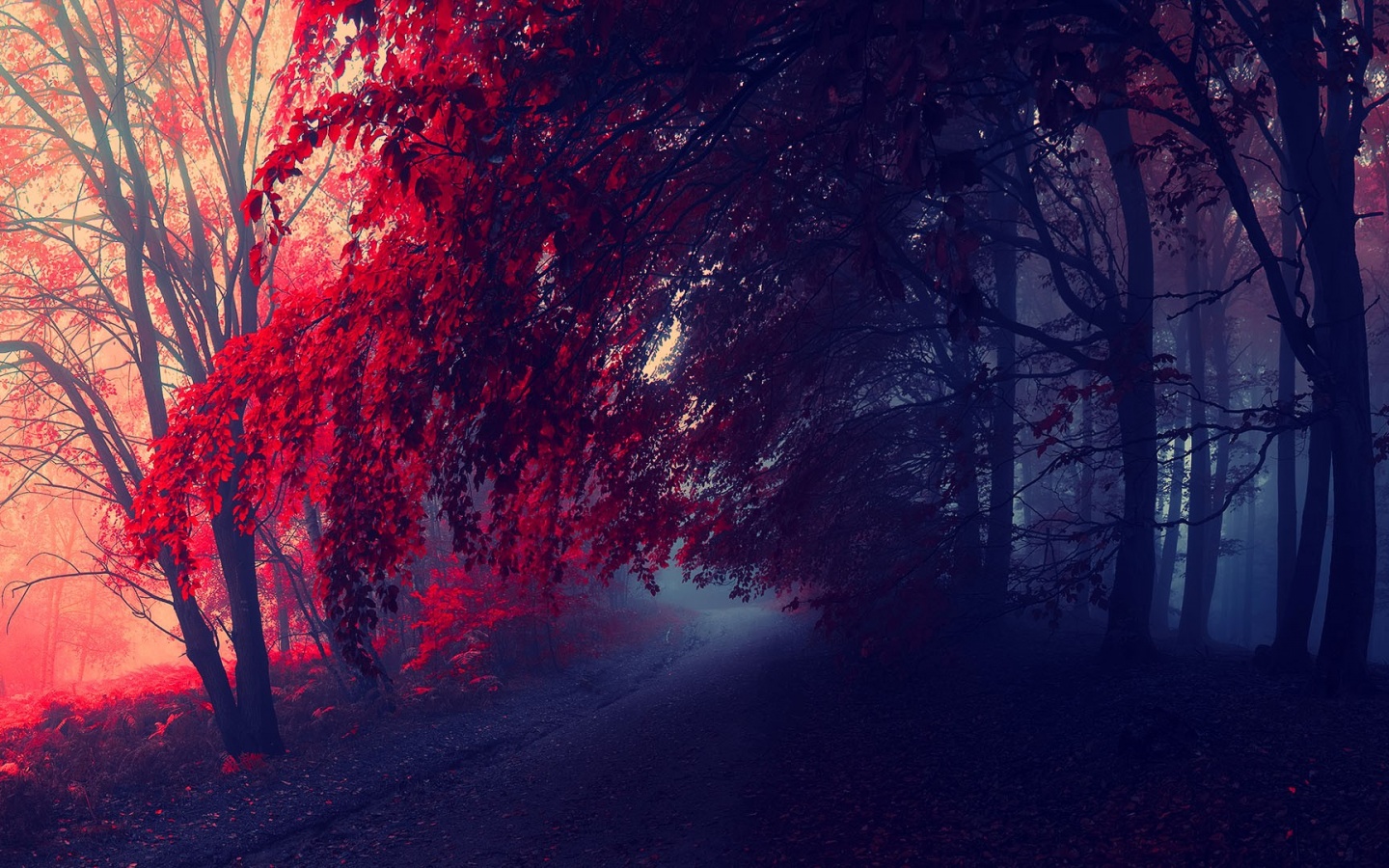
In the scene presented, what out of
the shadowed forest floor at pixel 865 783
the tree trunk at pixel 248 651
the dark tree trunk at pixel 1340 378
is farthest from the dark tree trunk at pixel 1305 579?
the tree trunk at pixel 248 651

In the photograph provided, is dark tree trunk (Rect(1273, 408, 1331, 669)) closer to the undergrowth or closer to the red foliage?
the red foliage

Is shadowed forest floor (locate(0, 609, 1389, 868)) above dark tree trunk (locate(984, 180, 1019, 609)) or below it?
below

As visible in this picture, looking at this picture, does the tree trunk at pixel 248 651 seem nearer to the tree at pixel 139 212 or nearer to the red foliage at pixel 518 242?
the tree at pixel 139 212

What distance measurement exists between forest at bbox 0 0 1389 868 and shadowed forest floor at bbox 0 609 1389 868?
0.19 feet

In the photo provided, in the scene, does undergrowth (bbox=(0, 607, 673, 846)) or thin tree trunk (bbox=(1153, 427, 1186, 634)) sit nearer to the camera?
undergrowth (bbox=(0, 607, 673, 846))

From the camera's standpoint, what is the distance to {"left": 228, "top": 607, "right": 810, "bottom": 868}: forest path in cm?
747

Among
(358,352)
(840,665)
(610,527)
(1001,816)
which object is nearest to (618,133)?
(358,352)

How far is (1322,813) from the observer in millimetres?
5359

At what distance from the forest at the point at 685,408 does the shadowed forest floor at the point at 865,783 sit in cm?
6

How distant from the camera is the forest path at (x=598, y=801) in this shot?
747 cm

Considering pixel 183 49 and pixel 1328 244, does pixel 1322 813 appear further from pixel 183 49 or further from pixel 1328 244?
pixel 183 49

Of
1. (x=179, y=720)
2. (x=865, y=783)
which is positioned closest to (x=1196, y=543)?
(x=865, y=783)

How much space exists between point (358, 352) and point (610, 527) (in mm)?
3265

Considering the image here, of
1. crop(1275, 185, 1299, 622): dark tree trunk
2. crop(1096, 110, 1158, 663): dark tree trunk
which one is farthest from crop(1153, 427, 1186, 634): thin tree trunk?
crop(1096, 110, 1158, 663): dark tree trunk
